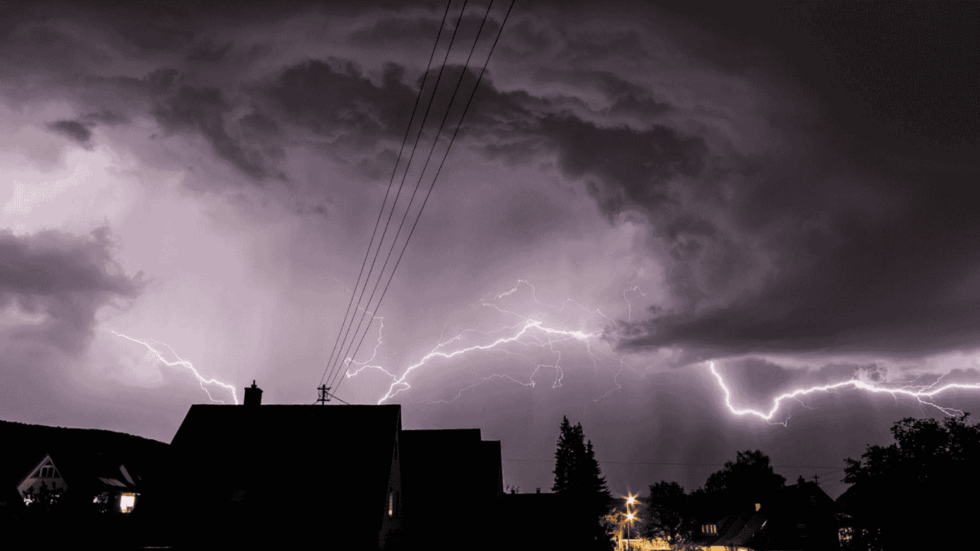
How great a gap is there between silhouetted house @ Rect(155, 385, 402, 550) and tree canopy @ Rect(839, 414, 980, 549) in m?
22.1

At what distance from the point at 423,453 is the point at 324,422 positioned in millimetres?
9333

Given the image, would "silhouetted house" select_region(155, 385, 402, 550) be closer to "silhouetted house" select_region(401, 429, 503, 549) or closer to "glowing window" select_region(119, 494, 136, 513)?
"silhouetted house" select_region(401, 429, 503, 549)

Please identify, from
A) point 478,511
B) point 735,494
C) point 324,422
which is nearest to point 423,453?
point 478,511

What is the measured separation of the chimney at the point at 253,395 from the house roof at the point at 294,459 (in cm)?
151

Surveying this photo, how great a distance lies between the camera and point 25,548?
470 inches

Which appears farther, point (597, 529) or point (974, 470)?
point (597, 529)

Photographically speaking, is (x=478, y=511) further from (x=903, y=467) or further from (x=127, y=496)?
(x=127, y=496)

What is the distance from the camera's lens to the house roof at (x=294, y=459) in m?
27.0

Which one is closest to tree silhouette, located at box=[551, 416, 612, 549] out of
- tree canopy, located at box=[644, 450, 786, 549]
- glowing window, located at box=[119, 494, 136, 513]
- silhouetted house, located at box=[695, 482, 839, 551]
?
silhouetted house, located at box=[695, 482, 839, 551]

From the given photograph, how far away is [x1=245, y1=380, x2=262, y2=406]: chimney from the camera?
34.8 metres

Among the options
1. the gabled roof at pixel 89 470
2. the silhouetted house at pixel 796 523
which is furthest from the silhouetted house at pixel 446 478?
the silhouetted house at pixel 796 523

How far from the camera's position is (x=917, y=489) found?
26.5 meters

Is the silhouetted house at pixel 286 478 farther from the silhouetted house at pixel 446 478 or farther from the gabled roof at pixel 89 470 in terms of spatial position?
the gabled roof at pixel 89 470

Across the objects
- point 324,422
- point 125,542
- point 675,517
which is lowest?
point 675,517
